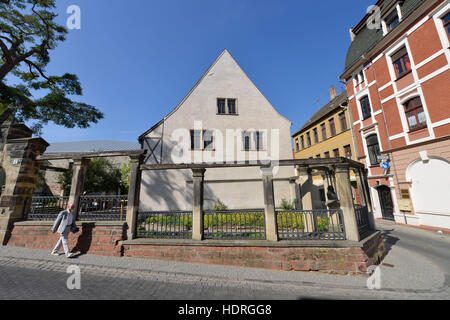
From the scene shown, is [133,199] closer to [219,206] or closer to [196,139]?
[219,206]

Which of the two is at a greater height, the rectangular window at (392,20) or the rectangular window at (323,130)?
the rectangular window at (392,20)

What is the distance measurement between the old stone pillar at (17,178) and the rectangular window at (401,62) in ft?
71.8

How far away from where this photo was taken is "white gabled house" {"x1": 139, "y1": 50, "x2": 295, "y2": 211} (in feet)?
46.1

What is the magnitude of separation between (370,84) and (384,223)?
1115 cm

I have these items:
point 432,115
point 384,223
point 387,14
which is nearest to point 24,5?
point 387,14

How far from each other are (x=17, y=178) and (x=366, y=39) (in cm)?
2529

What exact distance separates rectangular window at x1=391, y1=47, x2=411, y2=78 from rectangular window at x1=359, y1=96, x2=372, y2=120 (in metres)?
2.84

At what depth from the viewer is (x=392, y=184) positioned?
13.1 meters

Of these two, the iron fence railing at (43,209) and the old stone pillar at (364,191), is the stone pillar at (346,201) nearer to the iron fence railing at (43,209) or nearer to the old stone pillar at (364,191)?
the old stone pillar at (364,191)

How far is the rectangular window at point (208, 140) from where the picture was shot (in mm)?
14656

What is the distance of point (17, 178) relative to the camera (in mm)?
7355

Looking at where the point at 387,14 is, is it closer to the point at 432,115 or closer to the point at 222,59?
the point at 432,115

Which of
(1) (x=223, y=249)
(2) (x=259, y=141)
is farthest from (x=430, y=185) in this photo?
(1) (x=223, y=249)

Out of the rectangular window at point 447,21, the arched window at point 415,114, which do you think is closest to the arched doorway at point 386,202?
the arched window at point 415,114
